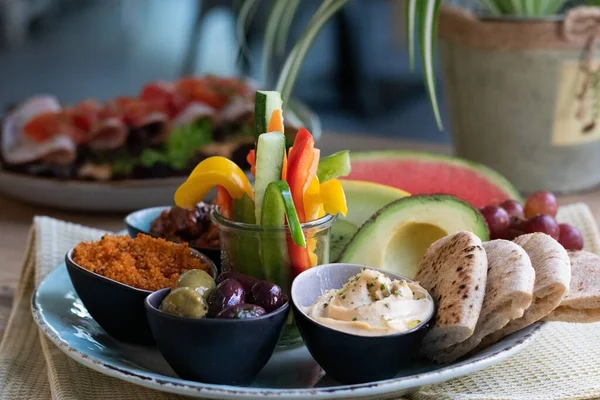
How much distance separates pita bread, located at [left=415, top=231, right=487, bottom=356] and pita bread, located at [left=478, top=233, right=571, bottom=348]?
0.09 meters

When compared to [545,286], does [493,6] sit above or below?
above

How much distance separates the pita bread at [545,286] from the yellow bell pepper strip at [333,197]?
313mm

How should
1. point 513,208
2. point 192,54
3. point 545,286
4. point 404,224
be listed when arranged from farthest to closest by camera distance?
point 192,54, point 513,208, point 404,224, point 545,286

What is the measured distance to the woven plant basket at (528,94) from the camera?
6.95 ft

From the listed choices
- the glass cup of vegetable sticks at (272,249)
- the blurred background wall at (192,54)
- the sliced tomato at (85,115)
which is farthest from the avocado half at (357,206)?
the blurred background wall at (192,54)

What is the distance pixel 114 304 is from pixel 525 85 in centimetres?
136

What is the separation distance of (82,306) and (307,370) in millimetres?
451

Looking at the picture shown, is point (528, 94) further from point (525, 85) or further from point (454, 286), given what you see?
point (454, 286)

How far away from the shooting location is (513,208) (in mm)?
1685

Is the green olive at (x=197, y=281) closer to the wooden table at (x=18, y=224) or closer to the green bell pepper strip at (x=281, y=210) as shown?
the green bell pepper strip at (x=281, y=210)

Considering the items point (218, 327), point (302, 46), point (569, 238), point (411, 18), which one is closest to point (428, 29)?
point (411, 18)

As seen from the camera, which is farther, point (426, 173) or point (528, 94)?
point (528, 94)

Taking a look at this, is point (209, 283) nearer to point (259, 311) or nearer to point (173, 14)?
point (259, 311)

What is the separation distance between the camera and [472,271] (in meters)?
1.18
